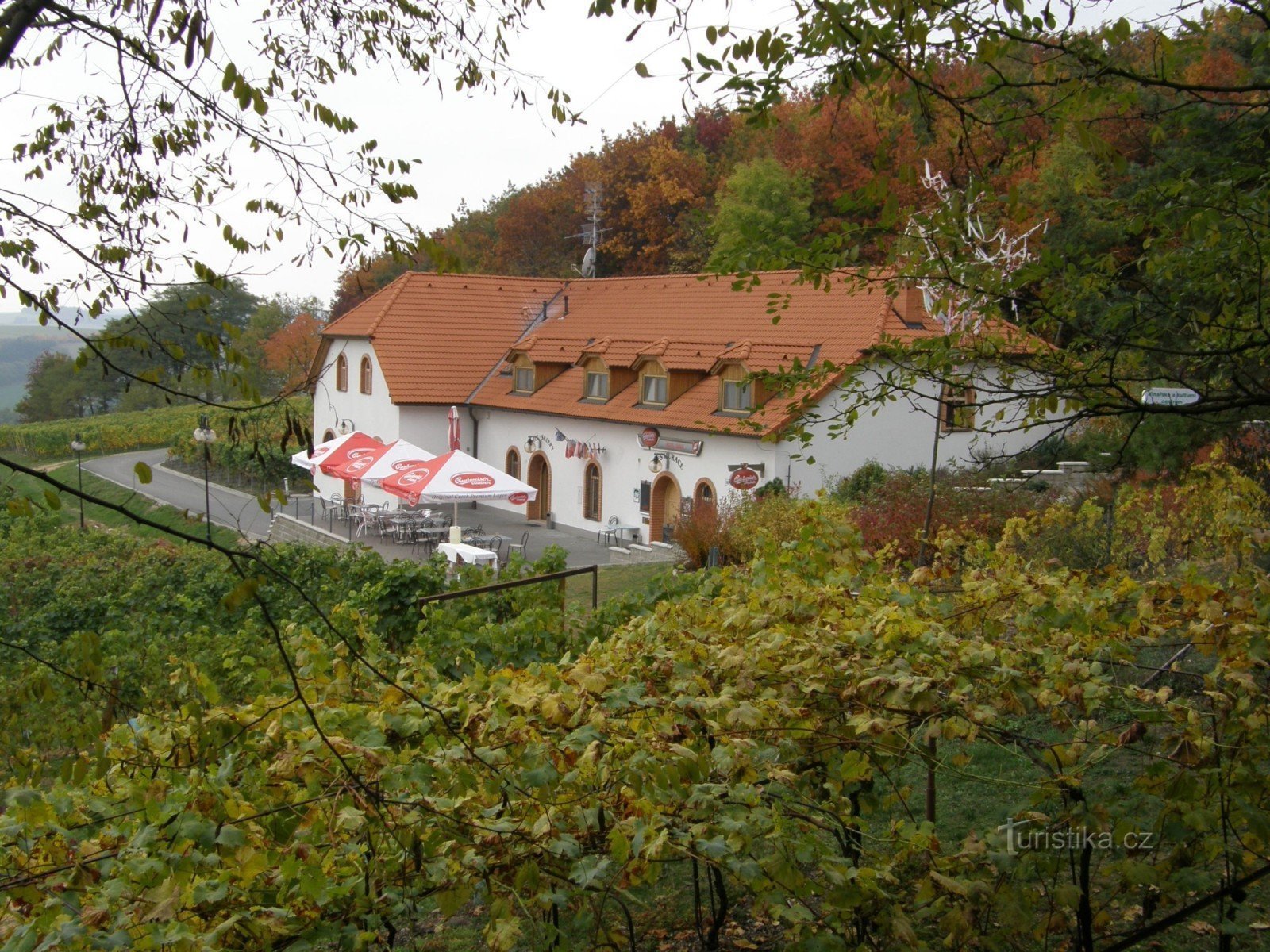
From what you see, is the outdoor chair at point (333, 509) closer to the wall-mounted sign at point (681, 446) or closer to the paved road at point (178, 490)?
the paved road at point (178, 490)

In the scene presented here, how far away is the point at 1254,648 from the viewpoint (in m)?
3.40

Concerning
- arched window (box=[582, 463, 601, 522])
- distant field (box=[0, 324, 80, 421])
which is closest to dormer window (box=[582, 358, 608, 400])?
arched window (box=[582, 463, 601, 522])

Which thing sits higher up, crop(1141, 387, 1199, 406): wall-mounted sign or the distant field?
the distant field

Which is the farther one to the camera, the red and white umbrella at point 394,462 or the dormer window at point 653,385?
the dormer window at point 653,385

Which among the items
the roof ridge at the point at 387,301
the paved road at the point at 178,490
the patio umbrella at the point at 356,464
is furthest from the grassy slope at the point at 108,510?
the roof ridge at the point at 387,301

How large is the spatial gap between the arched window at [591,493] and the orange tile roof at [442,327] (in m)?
5.83

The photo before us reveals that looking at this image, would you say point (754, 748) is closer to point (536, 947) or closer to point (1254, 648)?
point (536, 947)

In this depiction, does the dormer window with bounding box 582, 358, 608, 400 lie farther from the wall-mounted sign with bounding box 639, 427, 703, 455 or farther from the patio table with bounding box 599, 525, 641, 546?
the patio table with bounding box 599, 525, 641, 546

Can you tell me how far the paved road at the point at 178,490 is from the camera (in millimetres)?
32125

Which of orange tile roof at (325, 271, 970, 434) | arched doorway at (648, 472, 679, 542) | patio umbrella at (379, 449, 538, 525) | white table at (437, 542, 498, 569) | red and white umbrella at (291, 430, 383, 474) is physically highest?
orange tile roof at (325, 271, 970, 434)

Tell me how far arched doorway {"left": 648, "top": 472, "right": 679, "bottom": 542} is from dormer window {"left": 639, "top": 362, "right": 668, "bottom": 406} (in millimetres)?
1874

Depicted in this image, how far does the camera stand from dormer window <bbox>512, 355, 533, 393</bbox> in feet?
101

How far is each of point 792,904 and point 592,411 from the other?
80.8 feet

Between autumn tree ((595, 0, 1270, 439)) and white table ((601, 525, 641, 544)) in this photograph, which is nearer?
autumn tree ((595, 0, 1270, 439))
